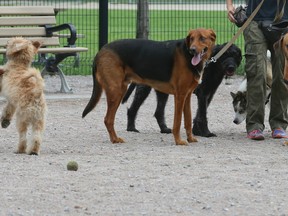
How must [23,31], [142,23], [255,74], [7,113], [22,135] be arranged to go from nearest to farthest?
[22,135], [7,113], [255,74], [23,31], [142,23]

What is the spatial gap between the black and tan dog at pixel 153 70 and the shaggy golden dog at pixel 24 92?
116 cm

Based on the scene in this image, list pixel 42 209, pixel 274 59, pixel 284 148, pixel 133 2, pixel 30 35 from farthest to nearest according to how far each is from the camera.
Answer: pixel 133 2
pixel 30 35
pixel 274 59
pixel 284 148
pixel 42 209

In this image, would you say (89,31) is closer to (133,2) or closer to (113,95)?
(133,2)

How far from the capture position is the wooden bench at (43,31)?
15.1 meters

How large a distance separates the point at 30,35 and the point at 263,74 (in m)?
5.77

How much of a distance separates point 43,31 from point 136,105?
4488 mm

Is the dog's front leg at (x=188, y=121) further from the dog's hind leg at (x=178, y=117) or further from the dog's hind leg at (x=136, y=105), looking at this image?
the dog's hind leg at (x=136, y=105)

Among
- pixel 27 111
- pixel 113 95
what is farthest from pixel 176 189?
pixel 113 95

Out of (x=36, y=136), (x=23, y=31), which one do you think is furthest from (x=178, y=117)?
(x=23, y=31)

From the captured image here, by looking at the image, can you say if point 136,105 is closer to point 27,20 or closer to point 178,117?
point 178,117

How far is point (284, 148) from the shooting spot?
33.3ft

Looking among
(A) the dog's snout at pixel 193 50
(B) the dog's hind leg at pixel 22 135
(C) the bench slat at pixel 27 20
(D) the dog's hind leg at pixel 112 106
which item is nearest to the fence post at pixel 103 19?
(C) the bench slat at pixel 27 20

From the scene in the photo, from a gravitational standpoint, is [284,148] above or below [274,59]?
below

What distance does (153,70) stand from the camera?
10.5 metres
